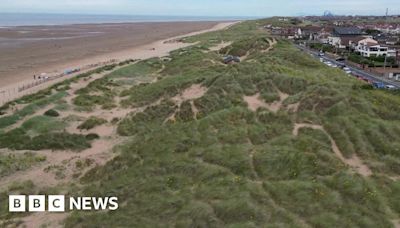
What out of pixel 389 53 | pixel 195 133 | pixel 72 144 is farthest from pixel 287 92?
pixel 389 53

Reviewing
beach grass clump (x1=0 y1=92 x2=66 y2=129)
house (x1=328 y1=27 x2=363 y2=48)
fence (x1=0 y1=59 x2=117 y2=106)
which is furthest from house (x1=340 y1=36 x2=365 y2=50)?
beach grass clump (x1=0 y1=92 x2=66 y2=129)

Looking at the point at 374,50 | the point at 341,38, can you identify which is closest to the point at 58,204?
the point at 374,50

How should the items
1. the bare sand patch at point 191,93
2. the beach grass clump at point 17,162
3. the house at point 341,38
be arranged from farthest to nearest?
the house at point 341,38 → the bare sand patch at point 191,93 → the beach grass clump at point 17,162

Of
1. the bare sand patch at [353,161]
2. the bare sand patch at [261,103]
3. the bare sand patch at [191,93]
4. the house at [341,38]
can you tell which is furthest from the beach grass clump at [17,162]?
the house at [341,38]

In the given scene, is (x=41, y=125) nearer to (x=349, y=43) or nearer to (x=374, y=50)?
(x=374, y=50)

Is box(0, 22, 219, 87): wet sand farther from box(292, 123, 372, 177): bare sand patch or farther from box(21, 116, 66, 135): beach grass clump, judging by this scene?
box(292, 123, 372, 177): bare sand patch

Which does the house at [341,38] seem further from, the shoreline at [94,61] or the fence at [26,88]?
the fence at [26,88]
